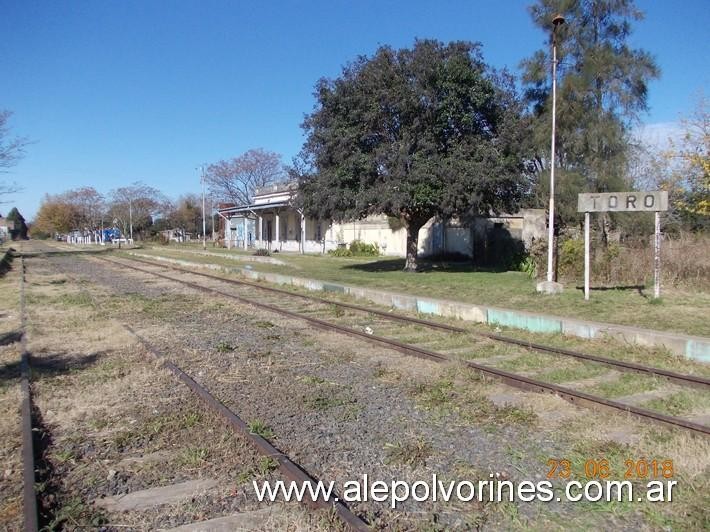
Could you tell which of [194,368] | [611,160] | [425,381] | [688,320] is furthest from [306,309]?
A: [611,160]

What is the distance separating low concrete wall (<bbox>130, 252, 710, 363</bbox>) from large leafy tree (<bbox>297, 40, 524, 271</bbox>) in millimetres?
4209

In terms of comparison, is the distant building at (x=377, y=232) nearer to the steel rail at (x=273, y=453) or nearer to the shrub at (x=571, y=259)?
the shrub at (x=571, y=259)

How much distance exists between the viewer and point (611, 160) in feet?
77.3

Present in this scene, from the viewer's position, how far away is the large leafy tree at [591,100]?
2344 cm

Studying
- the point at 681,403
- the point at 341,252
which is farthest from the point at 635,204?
the point at 341,252

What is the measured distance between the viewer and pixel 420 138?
19.8 metres

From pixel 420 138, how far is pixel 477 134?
223 cm

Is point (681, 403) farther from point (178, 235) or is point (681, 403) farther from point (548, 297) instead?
point (178, 235)

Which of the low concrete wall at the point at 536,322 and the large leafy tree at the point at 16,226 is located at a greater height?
the large leafy tree at the point at 16,226

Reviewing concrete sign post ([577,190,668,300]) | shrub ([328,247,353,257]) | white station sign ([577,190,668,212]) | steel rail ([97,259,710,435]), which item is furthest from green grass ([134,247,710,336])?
shrub ([328,247,353,257])

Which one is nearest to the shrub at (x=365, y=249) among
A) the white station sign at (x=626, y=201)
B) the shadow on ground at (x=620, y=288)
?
the shadow on ground at (x=620, y=288)

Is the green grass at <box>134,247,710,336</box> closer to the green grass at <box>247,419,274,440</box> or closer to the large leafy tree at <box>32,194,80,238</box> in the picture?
the green grass at <box>247,419,274,440</box>

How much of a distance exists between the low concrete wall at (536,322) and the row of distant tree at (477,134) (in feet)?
15.6

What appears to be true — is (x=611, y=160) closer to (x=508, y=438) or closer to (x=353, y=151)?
(x=353, y=151)
